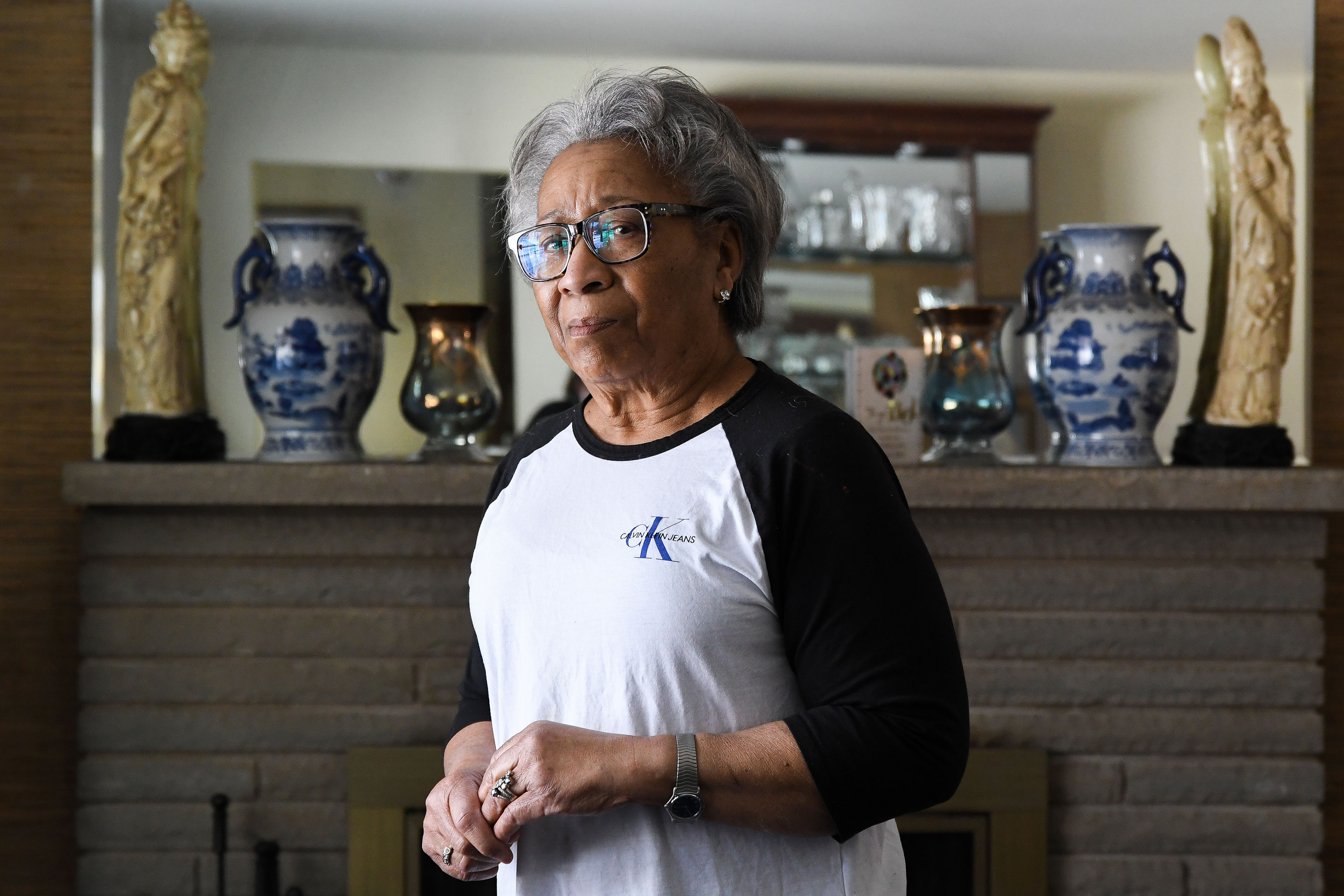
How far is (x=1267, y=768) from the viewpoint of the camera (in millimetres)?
1867

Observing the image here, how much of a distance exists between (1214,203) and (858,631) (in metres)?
1.36

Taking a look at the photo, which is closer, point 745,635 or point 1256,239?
point 745,635

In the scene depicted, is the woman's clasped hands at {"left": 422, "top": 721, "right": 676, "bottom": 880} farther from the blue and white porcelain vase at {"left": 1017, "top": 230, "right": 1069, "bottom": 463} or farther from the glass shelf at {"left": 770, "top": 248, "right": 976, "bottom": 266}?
the glass shelf at {"left": 770, "top": 248, "right": 976, "bottom": 266}

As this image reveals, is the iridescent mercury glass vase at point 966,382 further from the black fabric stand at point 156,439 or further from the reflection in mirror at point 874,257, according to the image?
the black fabric stand at point 156,439

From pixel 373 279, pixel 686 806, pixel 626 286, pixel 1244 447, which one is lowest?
pixel 686 806

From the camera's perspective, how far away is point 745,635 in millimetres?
918

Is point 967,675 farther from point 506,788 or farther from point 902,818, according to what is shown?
point 506,788

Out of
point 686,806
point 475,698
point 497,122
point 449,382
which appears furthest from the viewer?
point 497,122

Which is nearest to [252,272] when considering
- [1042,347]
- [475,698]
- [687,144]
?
[475,698]

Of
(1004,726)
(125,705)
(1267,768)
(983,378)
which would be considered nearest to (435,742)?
(125,705)

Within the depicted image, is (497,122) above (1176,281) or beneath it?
above

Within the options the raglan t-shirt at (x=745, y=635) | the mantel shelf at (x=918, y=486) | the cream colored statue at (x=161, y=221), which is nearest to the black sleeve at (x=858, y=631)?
the raglan t-shirt at (x=745, y=635)

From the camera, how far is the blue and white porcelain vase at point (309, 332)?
183cm

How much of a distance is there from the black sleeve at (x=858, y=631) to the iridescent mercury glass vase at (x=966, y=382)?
A: 3.28 ft
